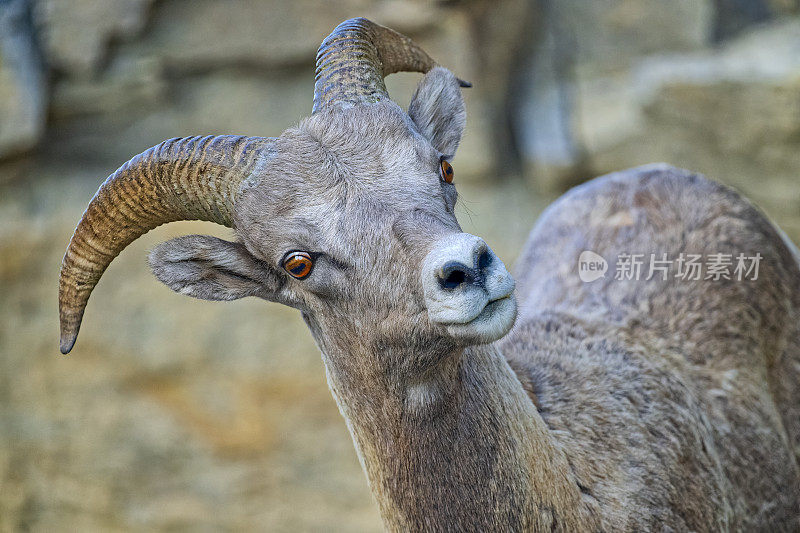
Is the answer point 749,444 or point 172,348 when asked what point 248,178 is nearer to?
point 749,444

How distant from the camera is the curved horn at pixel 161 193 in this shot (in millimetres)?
3160

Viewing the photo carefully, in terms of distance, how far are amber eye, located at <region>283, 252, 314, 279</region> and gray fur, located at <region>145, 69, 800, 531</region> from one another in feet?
0.10

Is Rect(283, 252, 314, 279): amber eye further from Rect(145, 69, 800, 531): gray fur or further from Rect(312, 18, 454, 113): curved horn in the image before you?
Rect(312, 18, 454, 113): curved horn

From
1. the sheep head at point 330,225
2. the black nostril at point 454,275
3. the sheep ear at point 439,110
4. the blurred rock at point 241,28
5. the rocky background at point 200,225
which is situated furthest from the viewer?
the blurred rock at point 241,28

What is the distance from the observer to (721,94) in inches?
325

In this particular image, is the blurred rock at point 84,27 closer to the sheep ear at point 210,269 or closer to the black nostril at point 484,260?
the sheep ear at point 210,269

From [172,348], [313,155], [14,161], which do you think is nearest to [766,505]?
[313,155]

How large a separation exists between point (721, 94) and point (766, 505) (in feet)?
16.7

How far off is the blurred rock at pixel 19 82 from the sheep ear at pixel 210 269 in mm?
5591

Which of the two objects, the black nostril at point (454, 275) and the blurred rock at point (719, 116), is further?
the blurred rock at point (719, 116)

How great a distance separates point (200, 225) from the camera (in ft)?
27.2

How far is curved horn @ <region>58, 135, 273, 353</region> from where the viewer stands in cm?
316

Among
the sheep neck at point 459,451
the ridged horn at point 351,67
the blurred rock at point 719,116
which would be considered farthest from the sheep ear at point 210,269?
the blurred rock at point 719,116

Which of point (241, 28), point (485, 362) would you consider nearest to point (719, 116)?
point (241, 28)
